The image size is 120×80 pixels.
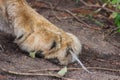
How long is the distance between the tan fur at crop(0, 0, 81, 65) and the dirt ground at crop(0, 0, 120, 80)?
6 cm

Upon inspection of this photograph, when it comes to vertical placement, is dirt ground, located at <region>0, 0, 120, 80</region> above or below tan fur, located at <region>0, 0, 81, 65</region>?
below

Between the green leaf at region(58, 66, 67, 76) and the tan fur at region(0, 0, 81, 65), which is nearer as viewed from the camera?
the green leaf at region(58, 66, 67, 76)

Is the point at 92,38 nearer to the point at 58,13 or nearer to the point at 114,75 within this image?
the point at 58,13

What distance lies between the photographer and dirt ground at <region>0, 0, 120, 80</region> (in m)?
2.67

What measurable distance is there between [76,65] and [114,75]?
0.26 meters

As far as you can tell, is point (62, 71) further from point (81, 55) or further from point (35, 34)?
point (81, 55)

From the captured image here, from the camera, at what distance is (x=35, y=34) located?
2.90m

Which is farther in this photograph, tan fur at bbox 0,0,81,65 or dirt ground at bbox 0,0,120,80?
tan fur at bbox 0,0,81,65

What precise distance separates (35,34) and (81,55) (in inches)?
16.9

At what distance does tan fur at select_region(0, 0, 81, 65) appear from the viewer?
2807 millimetres

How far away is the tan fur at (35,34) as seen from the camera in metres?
2.81

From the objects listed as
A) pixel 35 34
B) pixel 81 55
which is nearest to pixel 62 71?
pixel 35 34

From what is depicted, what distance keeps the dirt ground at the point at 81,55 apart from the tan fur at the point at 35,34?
0.06 metres

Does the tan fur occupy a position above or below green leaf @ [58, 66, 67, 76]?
above
